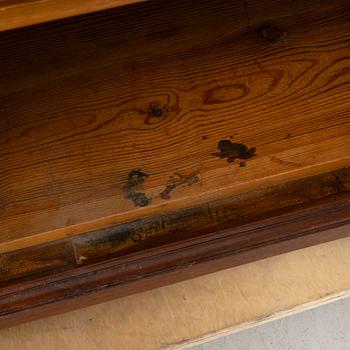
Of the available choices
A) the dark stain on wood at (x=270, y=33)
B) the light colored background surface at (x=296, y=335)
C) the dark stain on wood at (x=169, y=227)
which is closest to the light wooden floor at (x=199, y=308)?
the light colored background surface at (x=296, y=335)

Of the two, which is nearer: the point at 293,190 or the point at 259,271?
the point at 293,190

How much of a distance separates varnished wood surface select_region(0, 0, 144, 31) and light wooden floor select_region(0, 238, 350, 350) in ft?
1.90

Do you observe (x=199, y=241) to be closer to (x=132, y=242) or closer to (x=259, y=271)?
(x=132, y=242)

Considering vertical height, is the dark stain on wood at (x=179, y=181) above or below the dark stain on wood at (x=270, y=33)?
below

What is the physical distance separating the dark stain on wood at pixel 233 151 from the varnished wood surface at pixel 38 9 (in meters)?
0.33

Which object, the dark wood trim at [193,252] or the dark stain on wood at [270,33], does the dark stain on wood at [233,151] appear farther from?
the dark stain on wood at [270,33]

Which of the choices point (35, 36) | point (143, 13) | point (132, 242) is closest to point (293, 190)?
point (132, 242)

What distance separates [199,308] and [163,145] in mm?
314

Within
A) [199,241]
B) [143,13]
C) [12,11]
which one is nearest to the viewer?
[12,11]

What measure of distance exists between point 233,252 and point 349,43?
1.28 feet

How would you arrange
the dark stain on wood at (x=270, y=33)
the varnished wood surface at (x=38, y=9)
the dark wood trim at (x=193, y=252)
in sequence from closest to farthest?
1. the varnished wood surface at (x=38, y=9)
2. the dark wood trim at (x=193, y=252)
3. the dark stain on wood at (x=270, y=33)

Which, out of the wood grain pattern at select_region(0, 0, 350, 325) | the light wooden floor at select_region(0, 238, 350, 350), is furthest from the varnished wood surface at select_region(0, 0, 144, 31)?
the light wooden floor at select_region(0, 238, 350, 350)

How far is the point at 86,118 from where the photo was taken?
87cm

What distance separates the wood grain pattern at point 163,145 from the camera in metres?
0.82
